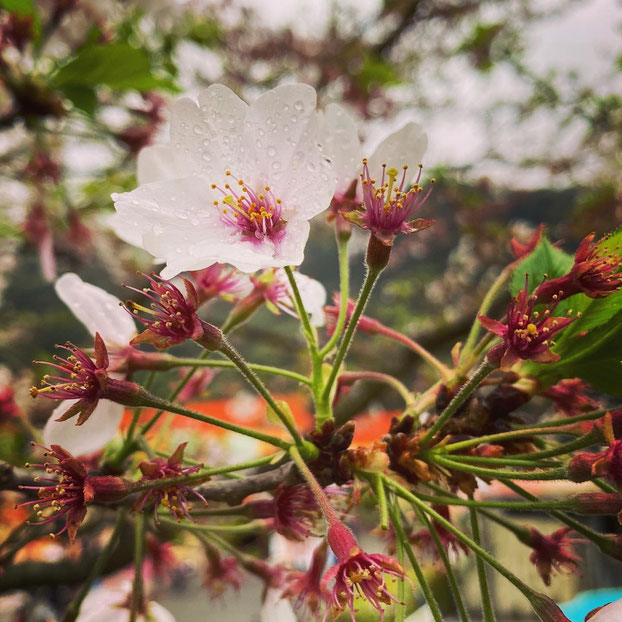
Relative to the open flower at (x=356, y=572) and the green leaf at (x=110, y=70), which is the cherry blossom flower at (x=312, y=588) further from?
the green leaf at (x=110, y=70)

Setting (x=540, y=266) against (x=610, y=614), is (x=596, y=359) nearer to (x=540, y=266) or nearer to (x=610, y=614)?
(x=540, y=266)

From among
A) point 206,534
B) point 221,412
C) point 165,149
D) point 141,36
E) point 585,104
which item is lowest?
point 221,412

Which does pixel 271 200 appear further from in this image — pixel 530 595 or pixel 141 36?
pixel 141 36

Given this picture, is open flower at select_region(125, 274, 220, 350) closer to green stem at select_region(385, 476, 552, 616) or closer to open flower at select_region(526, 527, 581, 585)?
green stem at select_region(385, 476, 552, 616)

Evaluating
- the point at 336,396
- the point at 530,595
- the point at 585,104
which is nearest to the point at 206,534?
the point at 336,396

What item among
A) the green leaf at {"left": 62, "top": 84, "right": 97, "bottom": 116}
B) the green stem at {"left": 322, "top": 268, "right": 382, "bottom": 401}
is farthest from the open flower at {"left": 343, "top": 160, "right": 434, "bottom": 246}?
the green leaf at {"left": 62, "top": 84, "right": 97, "bottom": 116}

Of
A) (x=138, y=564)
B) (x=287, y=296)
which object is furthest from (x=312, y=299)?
(x=138, y=564)
